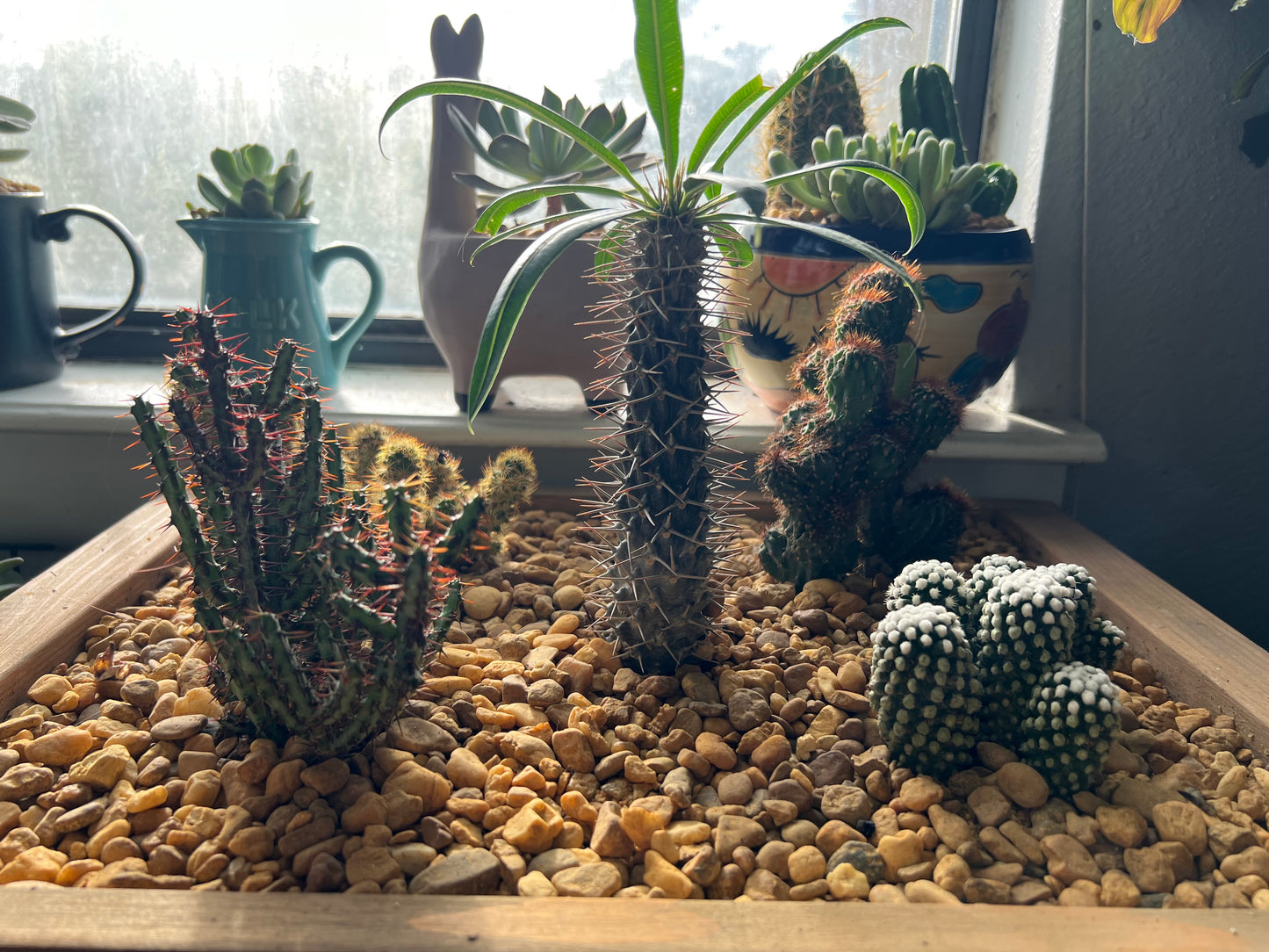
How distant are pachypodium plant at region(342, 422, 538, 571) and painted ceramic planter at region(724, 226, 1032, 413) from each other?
366mm

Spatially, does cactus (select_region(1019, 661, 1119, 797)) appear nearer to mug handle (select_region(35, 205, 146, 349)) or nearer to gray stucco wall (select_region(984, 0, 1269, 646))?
gray stucco wall (select_region(984, 0, 1269, 646))

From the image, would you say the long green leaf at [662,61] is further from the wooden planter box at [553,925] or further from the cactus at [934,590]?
the wooden planter box at [553,925]

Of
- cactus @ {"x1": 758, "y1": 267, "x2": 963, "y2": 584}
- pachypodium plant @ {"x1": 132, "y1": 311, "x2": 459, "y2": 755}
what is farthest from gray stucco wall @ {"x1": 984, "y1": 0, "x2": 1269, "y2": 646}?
pachypodium plant @ {"x1": 132, "y1": 311, "x2": 459, "y2": 755}

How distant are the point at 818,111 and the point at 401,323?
2.79 feet

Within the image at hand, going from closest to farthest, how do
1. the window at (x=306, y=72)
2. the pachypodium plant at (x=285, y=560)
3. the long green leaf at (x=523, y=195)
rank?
the pachypodium plant at (x=285, y=560), the long green leaf at (x=523, y=195), the window at (x=306, y=72)

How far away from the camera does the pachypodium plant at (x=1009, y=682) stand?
696 mm

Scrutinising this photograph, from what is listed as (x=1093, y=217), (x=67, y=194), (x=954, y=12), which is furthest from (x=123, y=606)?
(x=954, y=12)

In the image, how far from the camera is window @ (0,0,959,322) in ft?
5.20

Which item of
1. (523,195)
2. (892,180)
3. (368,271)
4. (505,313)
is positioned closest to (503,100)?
(523,195)

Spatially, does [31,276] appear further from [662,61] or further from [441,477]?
[662,61]

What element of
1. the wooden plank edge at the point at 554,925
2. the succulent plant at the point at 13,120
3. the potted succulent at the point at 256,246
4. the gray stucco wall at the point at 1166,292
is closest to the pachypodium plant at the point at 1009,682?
the wooden plank edge at the point at 554,925

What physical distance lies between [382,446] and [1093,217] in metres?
1.07

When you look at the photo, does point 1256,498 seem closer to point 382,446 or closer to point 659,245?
point 659,245

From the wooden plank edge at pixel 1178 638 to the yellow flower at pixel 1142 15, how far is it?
638mm
